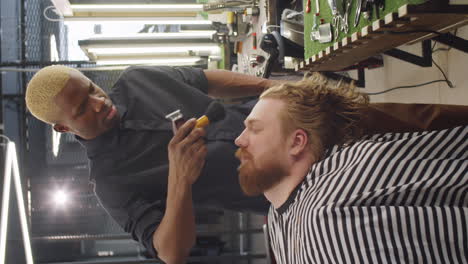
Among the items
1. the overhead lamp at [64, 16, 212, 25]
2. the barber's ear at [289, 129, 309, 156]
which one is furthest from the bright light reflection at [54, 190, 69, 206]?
the barber's ear at [289, 129, 309, 156]

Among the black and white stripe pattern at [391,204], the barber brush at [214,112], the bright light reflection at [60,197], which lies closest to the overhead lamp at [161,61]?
the bright light reflection at [60,197]

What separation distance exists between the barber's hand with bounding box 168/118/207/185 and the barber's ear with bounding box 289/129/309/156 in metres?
0.35

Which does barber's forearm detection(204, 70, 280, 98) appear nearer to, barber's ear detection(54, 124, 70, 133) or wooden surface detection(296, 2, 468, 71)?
wooden surface detection(296, 2, 468, 71)

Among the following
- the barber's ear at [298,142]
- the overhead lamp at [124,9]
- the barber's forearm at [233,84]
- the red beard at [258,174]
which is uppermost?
the overhead lamp at [124,9]

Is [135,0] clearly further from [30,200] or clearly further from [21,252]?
[21,252]

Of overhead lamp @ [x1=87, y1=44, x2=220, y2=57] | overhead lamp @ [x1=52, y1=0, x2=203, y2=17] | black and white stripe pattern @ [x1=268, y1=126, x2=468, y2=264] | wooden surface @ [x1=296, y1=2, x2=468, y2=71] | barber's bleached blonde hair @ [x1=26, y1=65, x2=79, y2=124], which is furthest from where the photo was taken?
overhead lamp @ [x1=87, y1=44, x2=220, y2=57]

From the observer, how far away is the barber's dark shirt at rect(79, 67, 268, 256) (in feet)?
5.78

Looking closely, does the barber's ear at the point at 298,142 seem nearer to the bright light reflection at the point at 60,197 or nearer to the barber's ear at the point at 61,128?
the barber's ear at the point at 61,128

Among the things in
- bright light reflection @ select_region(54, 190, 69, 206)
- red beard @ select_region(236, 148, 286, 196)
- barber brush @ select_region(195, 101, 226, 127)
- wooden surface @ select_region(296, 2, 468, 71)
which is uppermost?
wooden surface @ select_region(296, 2, 468, 71)

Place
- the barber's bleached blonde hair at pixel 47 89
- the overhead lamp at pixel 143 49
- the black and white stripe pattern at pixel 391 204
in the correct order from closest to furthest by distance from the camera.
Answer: the black and white stripe pattern at pixel 391 204
the barber's bleached blonde hair at pixel 47 89
the overhead lamp at pixel 143 49

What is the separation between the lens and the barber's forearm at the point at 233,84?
1925mm

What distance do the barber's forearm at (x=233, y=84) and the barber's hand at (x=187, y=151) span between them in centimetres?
62

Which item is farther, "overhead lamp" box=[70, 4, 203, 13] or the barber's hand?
"overhead lamp" box=[70, 4, 203, 13]

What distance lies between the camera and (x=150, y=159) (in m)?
1.81
